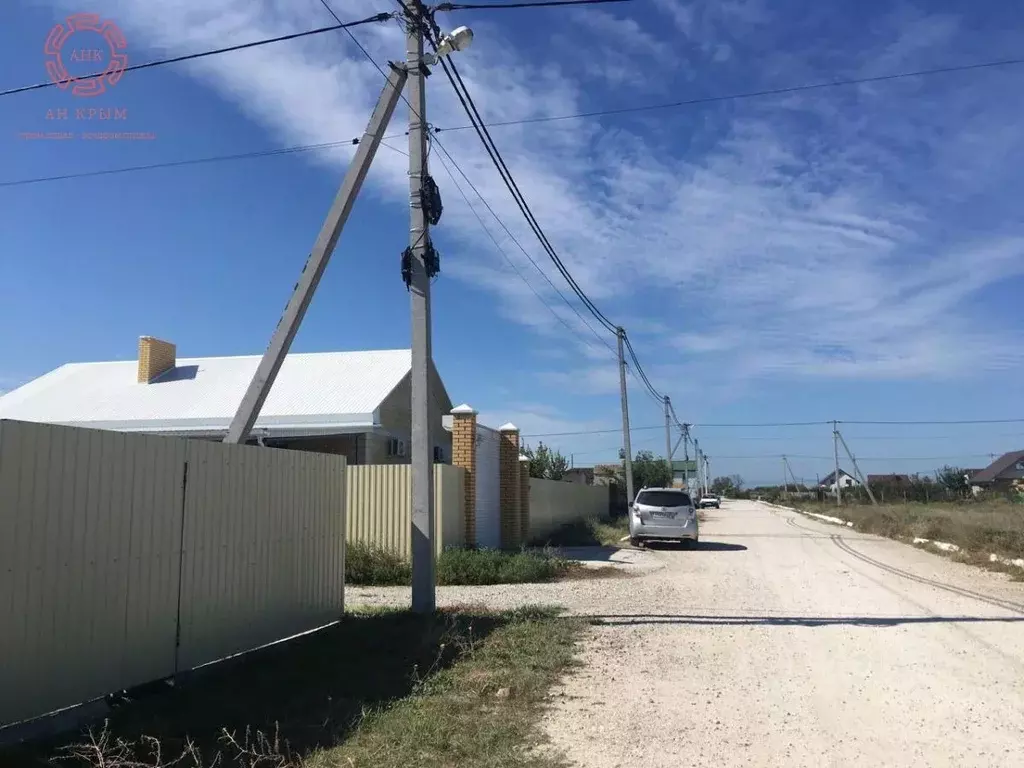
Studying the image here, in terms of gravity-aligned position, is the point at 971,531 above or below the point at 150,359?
below

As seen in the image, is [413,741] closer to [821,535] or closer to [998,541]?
[998,541]

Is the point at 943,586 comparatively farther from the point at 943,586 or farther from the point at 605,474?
the point at 605,474

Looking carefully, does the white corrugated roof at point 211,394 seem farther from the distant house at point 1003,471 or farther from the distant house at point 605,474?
the distant house at point 1003,471

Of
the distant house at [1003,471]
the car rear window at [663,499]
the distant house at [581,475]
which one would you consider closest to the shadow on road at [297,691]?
the car rear window at [663,499]

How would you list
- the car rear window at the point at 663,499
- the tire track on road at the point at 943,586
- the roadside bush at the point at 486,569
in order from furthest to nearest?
the car rear window at the point at 663,499
the roadside bush at the point at 486,569
the tire track on road at the point at 943,586

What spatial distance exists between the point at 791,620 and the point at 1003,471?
93.1 metres

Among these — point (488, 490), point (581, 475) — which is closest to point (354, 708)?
point (488, 490)

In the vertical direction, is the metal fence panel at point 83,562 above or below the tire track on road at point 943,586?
above

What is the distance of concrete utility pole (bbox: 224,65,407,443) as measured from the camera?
8.96 m

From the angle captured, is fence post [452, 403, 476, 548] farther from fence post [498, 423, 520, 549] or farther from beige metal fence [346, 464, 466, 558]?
fence post [498, 423, 520, 549]

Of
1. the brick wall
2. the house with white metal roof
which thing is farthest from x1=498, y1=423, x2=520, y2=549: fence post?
the house with white metal roof

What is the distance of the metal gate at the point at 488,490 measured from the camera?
1780 cm

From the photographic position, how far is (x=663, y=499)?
2228 cm

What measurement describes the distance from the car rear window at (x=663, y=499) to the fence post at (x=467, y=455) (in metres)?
6.97
